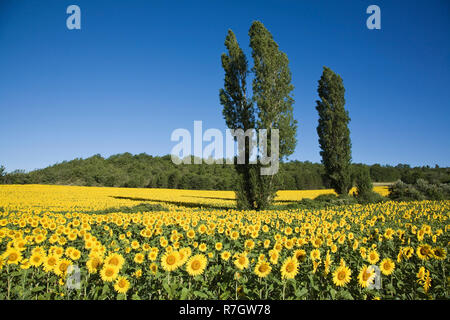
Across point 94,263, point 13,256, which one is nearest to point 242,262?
point 94,263

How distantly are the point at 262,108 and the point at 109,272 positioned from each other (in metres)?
16.7

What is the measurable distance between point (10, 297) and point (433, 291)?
16.6 ft

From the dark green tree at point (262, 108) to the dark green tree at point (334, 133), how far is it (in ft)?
32.8

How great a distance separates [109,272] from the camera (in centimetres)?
279

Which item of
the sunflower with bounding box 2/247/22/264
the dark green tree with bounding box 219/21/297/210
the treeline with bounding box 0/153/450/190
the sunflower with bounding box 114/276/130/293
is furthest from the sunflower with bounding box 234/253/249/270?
the treeline with bounding box 0/153/450/190

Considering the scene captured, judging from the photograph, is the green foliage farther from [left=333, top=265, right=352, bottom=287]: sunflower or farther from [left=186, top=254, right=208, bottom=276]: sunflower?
[left=186, top=254, right=208, bottom=276]: sunflower

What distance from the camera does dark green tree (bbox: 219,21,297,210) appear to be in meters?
18.1

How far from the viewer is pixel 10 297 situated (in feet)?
9.61

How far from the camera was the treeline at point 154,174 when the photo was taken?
50781 mm

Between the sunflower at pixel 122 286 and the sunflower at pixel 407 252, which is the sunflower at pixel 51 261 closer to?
the sunflower at pixel 122 286

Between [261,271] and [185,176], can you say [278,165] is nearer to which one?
[261,271]

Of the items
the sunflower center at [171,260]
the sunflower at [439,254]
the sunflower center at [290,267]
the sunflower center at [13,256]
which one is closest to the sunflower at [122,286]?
the sunflower center at [171,260]

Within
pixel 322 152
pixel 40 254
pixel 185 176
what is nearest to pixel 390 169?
pixel 322 152

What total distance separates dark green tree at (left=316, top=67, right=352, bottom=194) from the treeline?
69.5 feet
